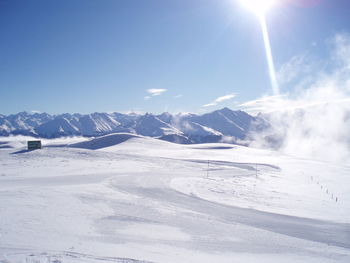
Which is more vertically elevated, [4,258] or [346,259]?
[4,258]

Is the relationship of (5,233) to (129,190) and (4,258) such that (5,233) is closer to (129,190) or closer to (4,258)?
(4,258)

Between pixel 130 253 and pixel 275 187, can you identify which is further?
pixel 275 187

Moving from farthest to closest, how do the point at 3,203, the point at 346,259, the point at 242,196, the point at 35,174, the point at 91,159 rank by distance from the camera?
the point at 91,159 → the point at 35,174 → the point at 242,196 → the point at 3,203 → the point at 346,259

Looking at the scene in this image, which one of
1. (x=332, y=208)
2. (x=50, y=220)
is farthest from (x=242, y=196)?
(x=50, y=220)

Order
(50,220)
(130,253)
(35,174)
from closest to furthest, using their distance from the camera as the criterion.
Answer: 1. (130,253)
2. (50,220)
3. (35,174)

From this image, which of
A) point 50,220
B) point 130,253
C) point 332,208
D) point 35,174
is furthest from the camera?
point 35,174

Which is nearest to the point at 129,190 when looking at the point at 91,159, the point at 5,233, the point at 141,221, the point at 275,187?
the point at 141,221

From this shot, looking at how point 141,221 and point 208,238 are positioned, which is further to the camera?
point 141,221

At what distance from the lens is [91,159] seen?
46.3 m

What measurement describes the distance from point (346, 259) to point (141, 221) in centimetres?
1072

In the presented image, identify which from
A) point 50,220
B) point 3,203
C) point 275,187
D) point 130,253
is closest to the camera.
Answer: point 130,253

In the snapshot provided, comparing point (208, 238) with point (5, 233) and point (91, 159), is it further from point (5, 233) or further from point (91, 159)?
point (91, 159)

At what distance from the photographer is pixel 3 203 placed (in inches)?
661

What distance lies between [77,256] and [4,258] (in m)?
2.70
